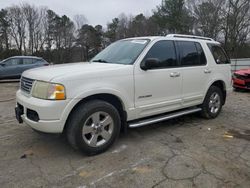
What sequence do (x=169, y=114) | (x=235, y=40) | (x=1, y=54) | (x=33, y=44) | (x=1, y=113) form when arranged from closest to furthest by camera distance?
(x=169, y=114)
(x=1, y=113)
(x=235, y=40)
(x=1, y=54)
(x=33, y=44)

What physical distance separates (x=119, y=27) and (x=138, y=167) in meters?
42.3

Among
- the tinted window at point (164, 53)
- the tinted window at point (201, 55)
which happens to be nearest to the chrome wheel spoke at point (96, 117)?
the tinted window at point (164, 53)

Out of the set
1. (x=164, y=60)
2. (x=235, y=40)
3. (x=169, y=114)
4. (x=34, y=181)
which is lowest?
(x=34, y=181)

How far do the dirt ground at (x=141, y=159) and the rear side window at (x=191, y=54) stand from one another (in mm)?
1339

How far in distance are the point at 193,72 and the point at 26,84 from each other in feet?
10.5

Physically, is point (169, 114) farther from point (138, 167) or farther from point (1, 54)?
point (1, 54)

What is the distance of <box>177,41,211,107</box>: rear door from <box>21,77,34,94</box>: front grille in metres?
2.81

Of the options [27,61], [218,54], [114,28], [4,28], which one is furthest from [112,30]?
[218,54]

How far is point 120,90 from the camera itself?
373cm

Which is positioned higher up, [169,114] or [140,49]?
[140,49]

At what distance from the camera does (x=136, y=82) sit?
3908 mm

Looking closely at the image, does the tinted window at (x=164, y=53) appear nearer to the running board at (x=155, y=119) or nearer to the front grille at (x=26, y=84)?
the running board at (x=155, y=119)

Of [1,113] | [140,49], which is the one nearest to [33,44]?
[1,113]

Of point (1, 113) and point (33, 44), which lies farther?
point (33, 44)
